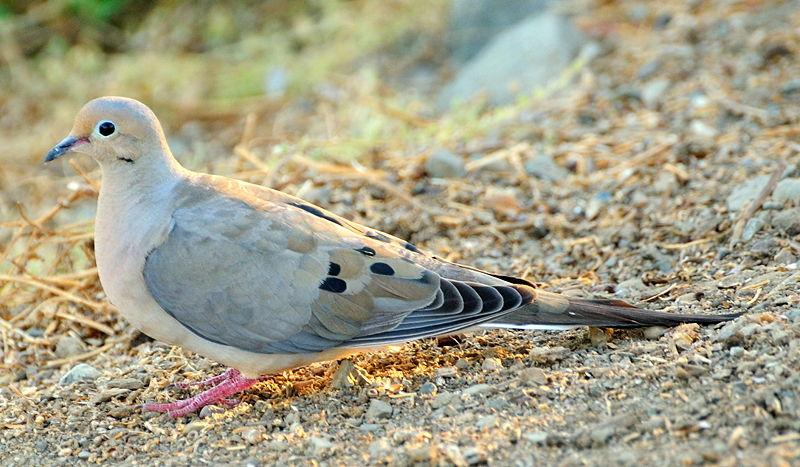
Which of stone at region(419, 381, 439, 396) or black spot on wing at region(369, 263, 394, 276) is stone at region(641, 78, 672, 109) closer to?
black spot on wing at region(369, 263, 394, 276)

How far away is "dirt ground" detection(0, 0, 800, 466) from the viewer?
117 inches

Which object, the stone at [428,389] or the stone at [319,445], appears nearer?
the stone at [319,445]

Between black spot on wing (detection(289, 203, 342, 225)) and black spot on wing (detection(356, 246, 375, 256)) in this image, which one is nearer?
black spot on wing (detection(356, 246, 375, 256))

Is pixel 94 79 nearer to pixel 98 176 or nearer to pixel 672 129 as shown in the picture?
pixel 98 176

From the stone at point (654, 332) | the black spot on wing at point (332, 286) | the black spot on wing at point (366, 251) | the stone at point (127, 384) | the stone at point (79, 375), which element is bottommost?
the stone at point (79, 375)

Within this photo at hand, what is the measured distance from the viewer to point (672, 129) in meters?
5.73

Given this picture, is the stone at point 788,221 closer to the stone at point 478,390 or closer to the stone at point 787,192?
the stone at point 787,192

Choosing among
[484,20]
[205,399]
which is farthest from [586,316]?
[484,20]

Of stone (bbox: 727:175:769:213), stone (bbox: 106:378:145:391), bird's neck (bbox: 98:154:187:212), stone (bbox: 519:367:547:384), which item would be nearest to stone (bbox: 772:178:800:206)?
stone (bbox: 727:175:769:213)

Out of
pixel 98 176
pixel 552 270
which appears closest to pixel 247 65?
pixel 98 176

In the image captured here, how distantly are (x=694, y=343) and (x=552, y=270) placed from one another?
4.07 feet

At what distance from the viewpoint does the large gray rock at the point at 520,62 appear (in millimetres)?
7000

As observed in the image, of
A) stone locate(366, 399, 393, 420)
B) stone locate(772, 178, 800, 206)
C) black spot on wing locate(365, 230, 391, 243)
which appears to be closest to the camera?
stone locate(366, 399, 393, 420)

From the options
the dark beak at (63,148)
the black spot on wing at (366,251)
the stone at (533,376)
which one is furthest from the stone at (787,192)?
the dark beak at (63,148)
